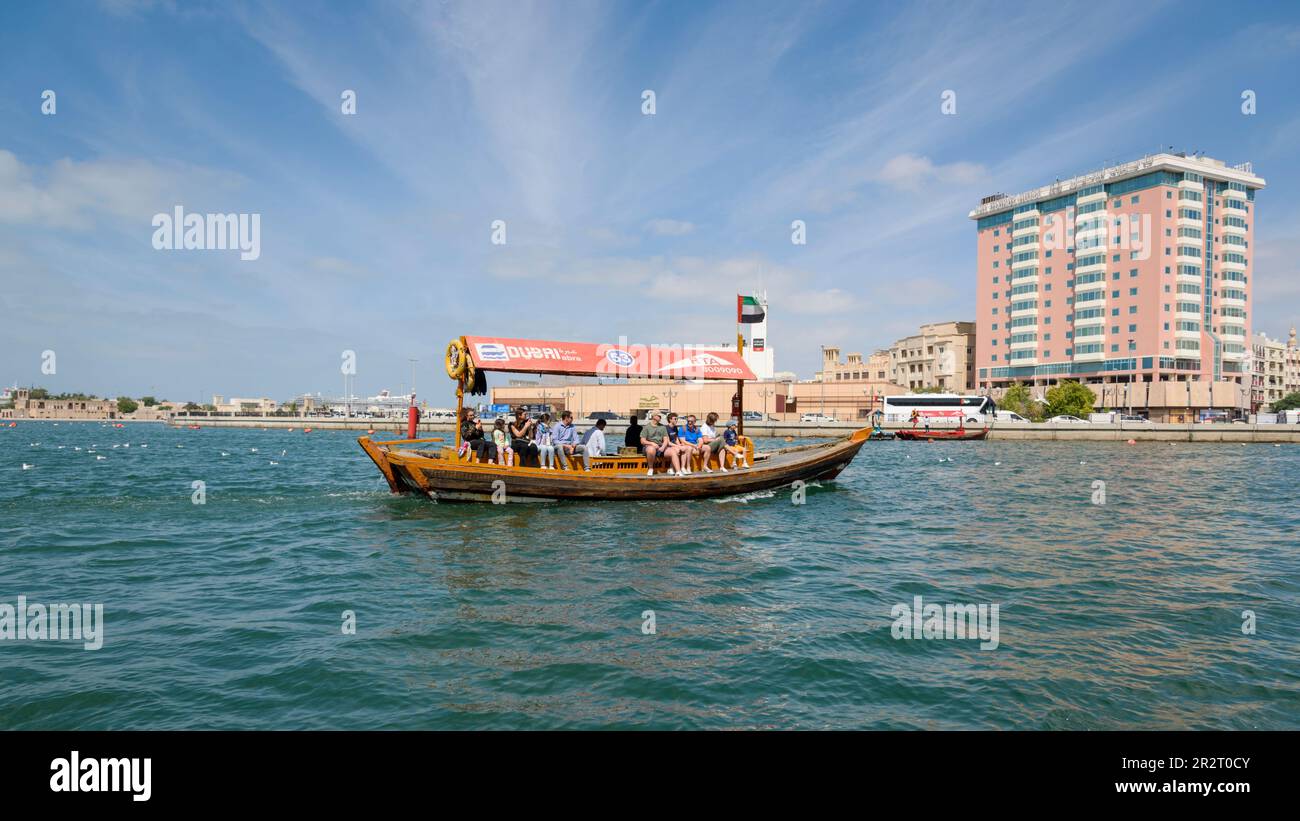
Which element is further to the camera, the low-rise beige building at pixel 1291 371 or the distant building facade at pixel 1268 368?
the low-rise beige building at pixel 1291 371

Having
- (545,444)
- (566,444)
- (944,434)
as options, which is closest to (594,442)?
(566,444)

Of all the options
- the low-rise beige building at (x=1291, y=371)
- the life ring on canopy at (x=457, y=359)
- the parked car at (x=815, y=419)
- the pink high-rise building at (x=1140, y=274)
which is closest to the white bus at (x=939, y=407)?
the parked car at (x=815, y=419)

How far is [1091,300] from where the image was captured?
9506 cm

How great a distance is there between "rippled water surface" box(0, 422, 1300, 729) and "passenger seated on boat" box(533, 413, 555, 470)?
199 cm

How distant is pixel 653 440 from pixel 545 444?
10.2 ft

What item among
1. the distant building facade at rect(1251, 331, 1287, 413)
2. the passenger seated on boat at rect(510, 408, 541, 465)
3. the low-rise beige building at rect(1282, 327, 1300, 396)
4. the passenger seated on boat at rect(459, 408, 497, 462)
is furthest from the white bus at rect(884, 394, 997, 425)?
the low-rise beige building at rect(1282, 327, 1300, 396)

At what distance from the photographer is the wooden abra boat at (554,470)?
17.8 m

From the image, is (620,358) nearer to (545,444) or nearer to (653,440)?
(653,440)

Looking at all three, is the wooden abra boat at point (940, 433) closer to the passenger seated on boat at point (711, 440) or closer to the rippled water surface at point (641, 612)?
the rippled water surface at point (641, 612)

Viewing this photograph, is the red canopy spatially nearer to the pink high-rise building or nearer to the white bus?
the white bus

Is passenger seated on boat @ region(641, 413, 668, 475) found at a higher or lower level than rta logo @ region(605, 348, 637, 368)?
lower

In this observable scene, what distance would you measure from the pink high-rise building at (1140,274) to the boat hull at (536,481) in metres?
94.6

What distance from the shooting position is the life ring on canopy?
1758cm

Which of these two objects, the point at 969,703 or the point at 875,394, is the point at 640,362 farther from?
the point at 875,394
